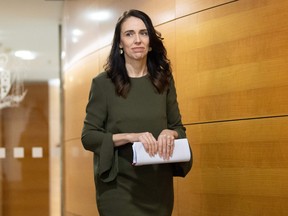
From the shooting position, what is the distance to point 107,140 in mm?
1860

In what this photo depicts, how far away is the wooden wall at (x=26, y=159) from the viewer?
502 centimetres

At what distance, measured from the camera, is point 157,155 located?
1796mm

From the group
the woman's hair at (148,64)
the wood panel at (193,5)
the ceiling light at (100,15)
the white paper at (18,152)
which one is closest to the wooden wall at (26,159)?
the white paper at (18,152)

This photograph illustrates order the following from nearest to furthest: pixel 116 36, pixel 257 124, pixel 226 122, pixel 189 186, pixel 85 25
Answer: pixel 116 36 → pixel 257 124 → pixel 226 122 → pixel 189 186 → pixel 85 25

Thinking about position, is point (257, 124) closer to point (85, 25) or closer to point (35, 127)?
point (85, 25)

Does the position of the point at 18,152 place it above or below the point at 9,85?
below

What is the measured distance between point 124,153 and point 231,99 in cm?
90

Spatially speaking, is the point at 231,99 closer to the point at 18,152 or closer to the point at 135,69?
the point at 135,69

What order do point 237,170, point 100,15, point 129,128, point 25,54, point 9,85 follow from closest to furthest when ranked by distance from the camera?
point 129,128
point 237,170
point 100,15
point 9,85
point 25,54

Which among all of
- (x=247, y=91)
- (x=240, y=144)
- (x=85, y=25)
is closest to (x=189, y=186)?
(x=240, y=144)

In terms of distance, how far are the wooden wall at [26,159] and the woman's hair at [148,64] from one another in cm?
326

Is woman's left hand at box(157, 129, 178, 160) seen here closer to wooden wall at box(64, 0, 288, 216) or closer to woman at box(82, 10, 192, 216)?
woman at box(82, 10, 192, 216)

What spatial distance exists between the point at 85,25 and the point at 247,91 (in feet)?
7.21

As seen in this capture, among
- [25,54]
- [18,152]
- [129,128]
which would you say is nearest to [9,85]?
[25,54]
